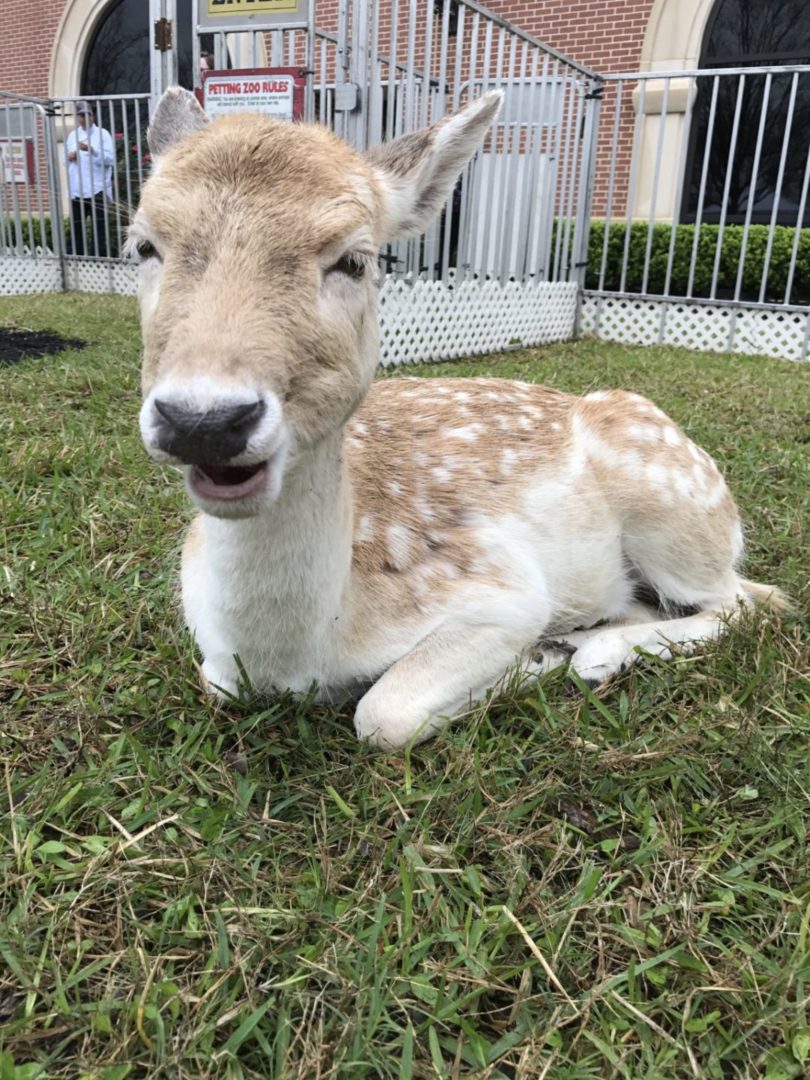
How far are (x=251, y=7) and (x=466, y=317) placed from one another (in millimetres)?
3244

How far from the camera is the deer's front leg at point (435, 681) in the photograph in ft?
7.43

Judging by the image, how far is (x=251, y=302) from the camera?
1.74 meters

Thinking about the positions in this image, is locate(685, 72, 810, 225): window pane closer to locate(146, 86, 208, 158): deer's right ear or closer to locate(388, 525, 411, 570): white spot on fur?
locate(146, 86, 208, 158): deer's right ear

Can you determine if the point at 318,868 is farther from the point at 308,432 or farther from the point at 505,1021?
the point at 308,432

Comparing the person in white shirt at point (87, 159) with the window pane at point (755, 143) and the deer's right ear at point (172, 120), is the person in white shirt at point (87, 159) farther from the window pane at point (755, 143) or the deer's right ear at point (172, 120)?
the deer's right ear at point (172, 120)

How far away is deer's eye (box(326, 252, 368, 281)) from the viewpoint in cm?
195

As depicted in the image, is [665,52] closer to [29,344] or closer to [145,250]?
[29,344]

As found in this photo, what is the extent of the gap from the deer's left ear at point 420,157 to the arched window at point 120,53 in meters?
17.4

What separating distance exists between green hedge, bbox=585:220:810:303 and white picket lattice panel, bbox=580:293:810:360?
0.64 m

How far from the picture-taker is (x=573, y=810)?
6.64ft

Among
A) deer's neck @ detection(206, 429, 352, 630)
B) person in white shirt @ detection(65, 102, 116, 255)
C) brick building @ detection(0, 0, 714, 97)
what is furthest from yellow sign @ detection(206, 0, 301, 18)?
brick building @ detection(0, 0, 714, 97)

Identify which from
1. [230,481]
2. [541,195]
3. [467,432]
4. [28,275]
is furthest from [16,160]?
[230,481]

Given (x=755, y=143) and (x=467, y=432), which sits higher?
(x=755, y=143)

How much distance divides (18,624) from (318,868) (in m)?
1.39
